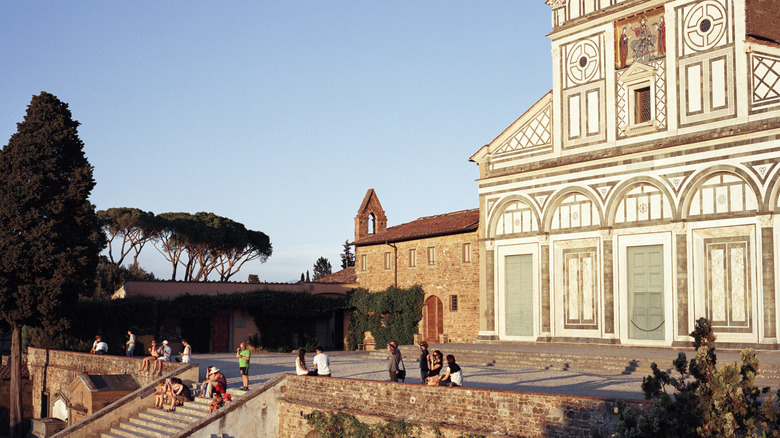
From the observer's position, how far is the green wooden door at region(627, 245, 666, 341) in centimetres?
2605

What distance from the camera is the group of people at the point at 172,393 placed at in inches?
870

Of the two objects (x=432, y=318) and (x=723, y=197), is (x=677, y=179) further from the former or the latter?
(x=432, y=318)

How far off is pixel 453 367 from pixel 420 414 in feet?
3.75

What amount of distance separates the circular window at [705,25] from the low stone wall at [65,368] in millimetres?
18751

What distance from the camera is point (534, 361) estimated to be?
25156 millimetres

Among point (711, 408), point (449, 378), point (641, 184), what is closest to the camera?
point (711, 408)

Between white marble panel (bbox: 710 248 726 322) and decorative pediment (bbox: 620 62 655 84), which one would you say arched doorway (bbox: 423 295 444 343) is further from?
white marble panel (bbox: 710 248 726 322)

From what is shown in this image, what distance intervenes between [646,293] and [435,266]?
36.2 ft

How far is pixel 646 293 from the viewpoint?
2642 cm

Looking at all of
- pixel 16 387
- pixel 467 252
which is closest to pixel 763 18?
pixel 467 252

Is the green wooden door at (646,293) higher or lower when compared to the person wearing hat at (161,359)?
higher

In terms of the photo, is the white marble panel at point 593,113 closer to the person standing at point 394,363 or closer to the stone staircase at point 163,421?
the person standing at point 394,363

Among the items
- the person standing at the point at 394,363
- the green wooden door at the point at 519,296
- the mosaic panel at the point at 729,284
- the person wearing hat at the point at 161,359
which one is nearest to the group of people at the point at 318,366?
the person standing at the point at 394,363

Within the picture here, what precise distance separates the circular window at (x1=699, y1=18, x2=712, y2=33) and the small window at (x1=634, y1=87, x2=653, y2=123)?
2624mm
